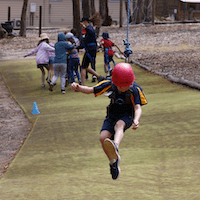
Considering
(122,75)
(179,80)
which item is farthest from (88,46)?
(122,75)

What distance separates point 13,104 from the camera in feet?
39.9

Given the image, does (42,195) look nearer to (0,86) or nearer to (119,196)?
(119,196)

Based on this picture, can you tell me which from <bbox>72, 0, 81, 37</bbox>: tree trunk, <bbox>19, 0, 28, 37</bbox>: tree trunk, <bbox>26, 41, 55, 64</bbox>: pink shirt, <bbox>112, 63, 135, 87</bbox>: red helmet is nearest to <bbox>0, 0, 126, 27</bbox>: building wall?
<bbox>19, 0, 28, 37</bbox>: tree trunk

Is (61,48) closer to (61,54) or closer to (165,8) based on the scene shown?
(61,54)

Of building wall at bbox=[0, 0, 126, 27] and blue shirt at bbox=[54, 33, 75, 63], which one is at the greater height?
building wall at bbox=[0, 0, 126, 27]

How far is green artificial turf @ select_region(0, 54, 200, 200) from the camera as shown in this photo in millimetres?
5633

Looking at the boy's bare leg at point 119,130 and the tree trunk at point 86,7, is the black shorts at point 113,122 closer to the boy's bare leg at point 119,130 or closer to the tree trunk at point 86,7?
the boy's bare leg at point 119,130

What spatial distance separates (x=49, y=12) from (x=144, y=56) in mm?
25334

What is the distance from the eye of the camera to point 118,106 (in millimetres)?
4383

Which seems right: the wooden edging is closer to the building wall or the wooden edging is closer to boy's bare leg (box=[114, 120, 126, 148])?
boy's bare leg (box=[114, 120, 126, 148])

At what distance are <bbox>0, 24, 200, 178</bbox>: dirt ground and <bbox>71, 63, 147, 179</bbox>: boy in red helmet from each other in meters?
3.32

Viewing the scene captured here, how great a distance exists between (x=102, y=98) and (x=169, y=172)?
6.23 m

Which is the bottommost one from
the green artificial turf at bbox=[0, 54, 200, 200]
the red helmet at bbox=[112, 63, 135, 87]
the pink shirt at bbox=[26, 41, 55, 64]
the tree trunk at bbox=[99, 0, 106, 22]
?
the green artificial turf at bbox=[0, 54, 200, 200]

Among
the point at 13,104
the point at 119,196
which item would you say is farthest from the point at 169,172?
the point at 13,104
